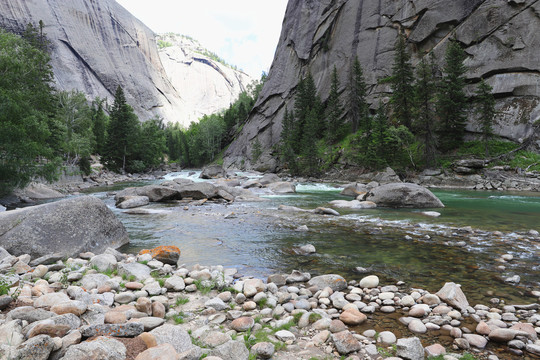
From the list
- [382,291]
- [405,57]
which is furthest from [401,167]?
[382,291]

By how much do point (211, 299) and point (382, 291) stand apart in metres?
3.20

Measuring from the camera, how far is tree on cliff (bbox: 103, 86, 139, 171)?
53.8m

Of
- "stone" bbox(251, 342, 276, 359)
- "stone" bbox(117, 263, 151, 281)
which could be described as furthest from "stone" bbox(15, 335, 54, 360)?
"stone" bbox(117, 263, 151, 281)

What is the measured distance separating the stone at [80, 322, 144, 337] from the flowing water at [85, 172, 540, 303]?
142 inches

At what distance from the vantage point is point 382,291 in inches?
210

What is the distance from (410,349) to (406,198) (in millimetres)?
15250

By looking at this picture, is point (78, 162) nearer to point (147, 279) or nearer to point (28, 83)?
point (28, 83)

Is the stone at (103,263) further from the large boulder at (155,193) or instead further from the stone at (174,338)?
the large boulder at (155,193)

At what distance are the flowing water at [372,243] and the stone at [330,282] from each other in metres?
0.82

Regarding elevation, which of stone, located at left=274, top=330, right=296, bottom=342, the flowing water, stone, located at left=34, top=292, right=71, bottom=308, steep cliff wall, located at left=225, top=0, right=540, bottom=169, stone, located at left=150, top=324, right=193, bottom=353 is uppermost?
steep cliff wall, located at left=225, top=0, right=540, bottom=169

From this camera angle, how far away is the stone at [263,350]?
10.5ft

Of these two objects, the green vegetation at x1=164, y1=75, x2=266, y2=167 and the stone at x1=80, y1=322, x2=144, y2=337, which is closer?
the stone at x1=80, y1=322, x2=144, y2=337

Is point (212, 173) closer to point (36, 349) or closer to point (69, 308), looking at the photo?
point (69, 308)

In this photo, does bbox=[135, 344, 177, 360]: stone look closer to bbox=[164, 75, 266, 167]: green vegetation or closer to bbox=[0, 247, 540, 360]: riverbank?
bbox=[0, 247, 540, 360]: riverbank
